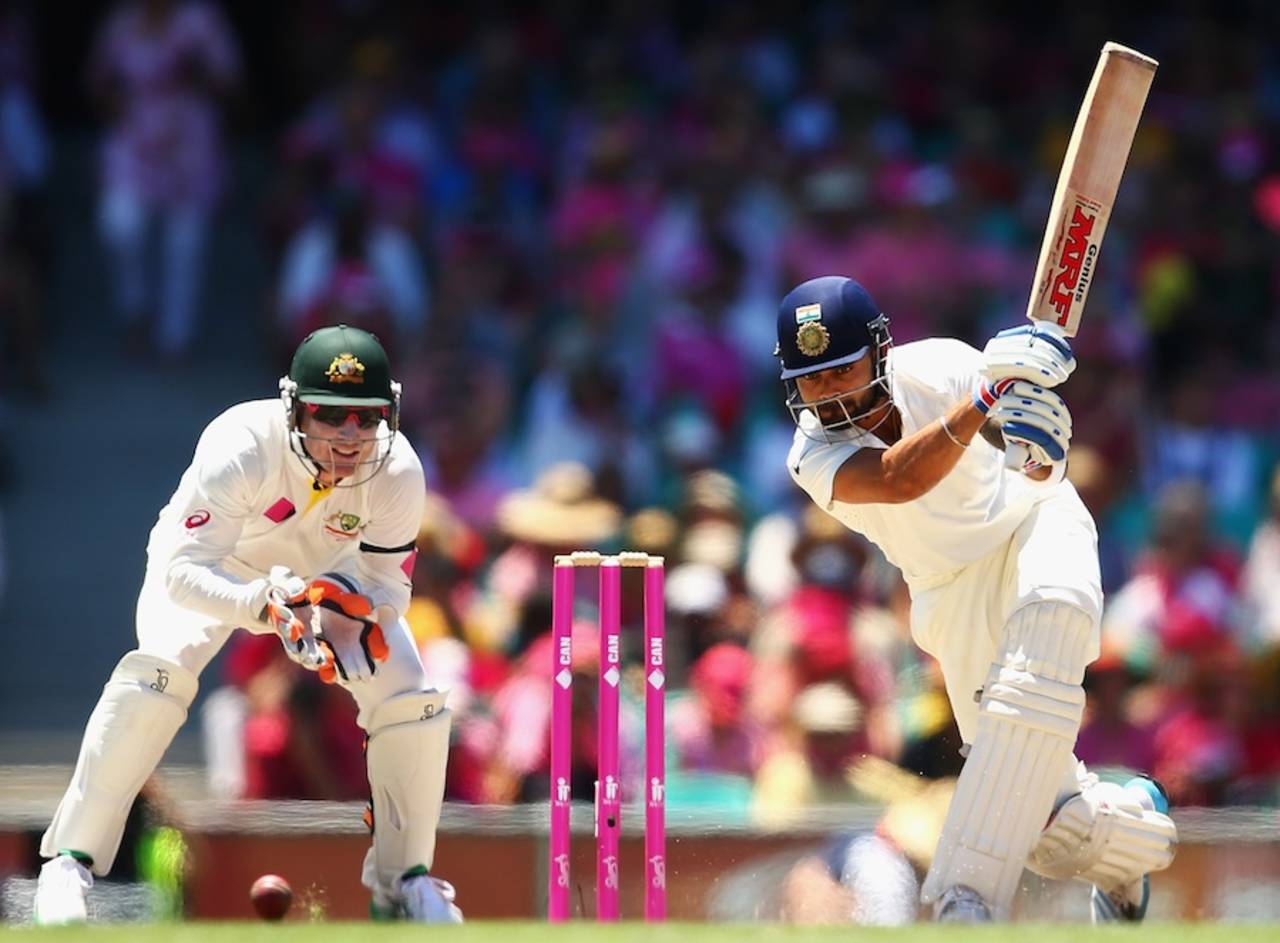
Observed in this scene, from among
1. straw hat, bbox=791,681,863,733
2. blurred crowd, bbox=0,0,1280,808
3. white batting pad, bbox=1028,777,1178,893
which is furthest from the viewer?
blurred crowd, bbox=0,0,1280,808

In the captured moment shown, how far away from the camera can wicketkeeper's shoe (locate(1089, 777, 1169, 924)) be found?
5.03 metres

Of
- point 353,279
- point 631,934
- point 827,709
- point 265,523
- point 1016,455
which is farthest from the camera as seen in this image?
point 353,279

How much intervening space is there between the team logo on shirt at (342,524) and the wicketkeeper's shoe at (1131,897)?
180cm

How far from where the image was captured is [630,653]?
6.83m

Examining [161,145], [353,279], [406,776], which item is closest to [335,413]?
[406,776]

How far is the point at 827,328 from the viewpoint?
489cm

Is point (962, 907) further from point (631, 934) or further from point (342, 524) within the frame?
point (342, 524)

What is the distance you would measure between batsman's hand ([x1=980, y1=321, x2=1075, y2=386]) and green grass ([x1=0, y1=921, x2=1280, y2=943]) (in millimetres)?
1080

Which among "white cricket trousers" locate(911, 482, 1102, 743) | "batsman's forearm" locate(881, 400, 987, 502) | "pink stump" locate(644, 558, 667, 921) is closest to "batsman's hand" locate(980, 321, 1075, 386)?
"batsman's forearm" locate(881, 400, 987, 502)

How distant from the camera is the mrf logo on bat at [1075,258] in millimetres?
4785

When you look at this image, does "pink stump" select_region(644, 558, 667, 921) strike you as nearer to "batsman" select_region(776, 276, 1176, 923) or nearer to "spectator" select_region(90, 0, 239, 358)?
"batsman" select_region(776, 276, 1176, 923)

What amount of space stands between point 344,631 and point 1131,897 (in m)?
1.80

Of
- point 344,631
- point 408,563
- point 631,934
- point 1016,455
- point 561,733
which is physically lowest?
point 631,934

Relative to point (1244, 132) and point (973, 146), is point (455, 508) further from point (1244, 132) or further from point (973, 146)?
point (1244, 132)
